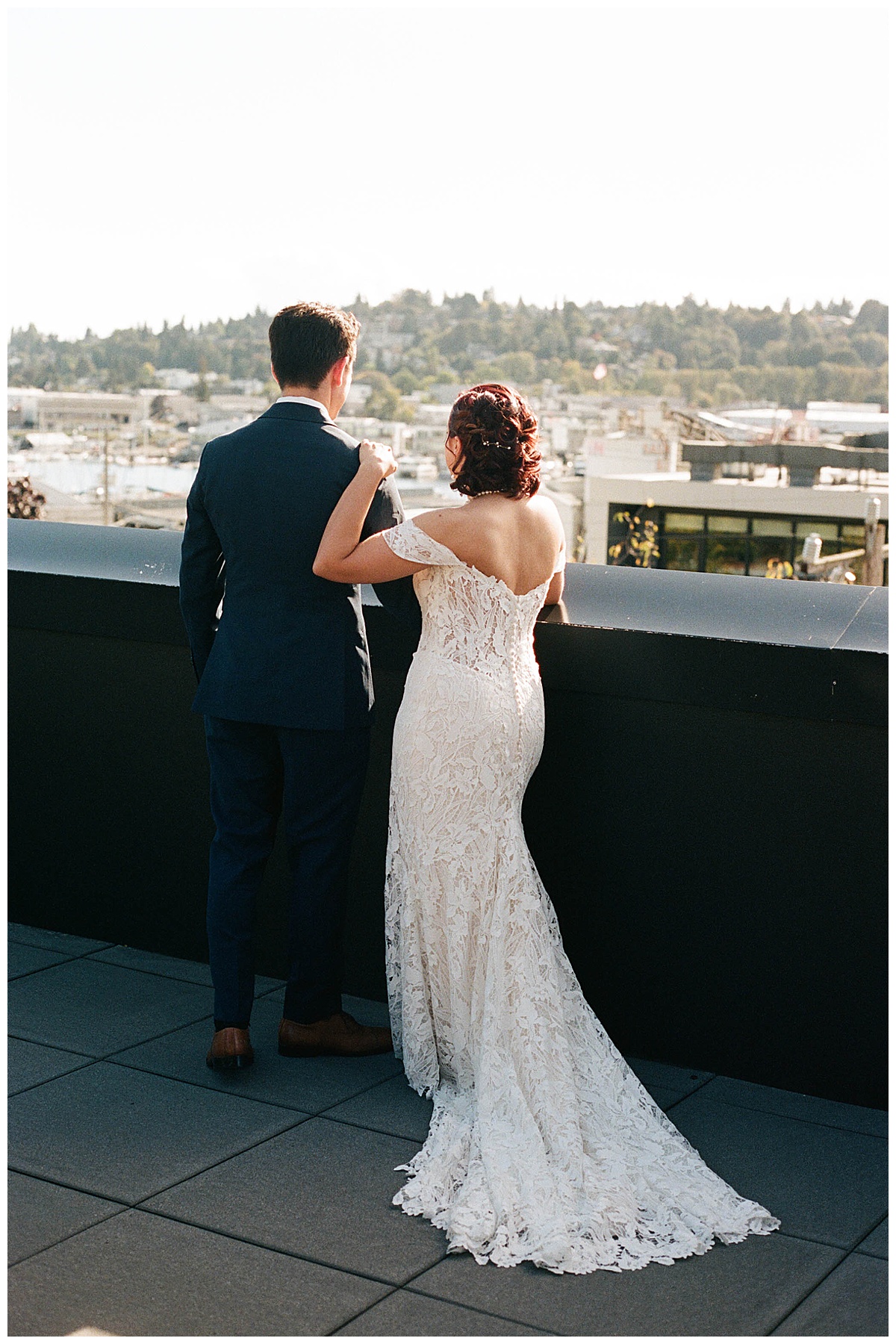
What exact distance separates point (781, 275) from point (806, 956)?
305ft

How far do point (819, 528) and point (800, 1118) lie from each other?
56.8 meters

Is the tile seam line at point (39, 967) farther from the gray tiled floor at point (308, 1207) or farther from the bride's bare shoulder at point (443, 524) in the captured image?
the bride's bare shoulder at point (443, 524)

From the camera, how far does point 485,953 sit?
2609 millimetres

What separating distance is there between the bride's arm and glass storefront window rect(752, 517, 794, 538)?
55775 mm

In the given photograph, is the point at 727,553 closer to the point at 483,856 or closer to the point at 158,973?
the point at 158,973

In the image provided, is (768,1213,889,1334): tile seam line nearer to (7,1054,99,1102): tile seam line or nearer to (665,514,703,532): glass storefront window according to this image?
(7,1054,99,1102): tile seam line

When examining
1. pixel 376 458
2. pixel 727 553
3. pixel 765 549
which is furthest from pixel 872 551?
pixel 376 458

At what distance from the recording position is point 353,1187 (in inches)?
90.4

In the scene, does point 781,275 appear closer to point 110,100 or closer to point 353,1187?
point 110,100

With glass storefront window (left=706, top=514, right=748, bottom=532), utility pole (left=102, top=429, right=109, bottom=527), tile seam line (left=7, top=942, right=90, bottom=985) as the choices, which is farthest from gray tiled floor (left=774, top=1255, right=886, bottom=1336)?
utility pole (left=102, top=429, right=109, bottom=527)

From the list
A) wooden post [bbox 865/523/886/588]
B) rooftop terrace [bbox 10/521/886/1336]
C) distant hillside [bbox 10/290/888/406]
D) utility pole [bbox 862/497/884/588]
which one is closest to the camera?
rooftop terrace [bbox 10/521/886/1336]

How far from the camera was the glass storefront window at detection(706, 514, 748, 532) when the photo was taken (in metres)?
58.2

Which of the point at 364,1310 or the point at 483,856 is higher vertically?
the point at 483,856

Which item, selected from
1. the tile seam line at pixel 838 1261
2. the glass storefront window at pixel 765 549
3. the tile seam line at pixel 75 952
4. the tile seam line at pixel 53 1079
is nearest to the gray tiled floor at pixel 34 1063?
the tile seam line at pixel 53 1079
